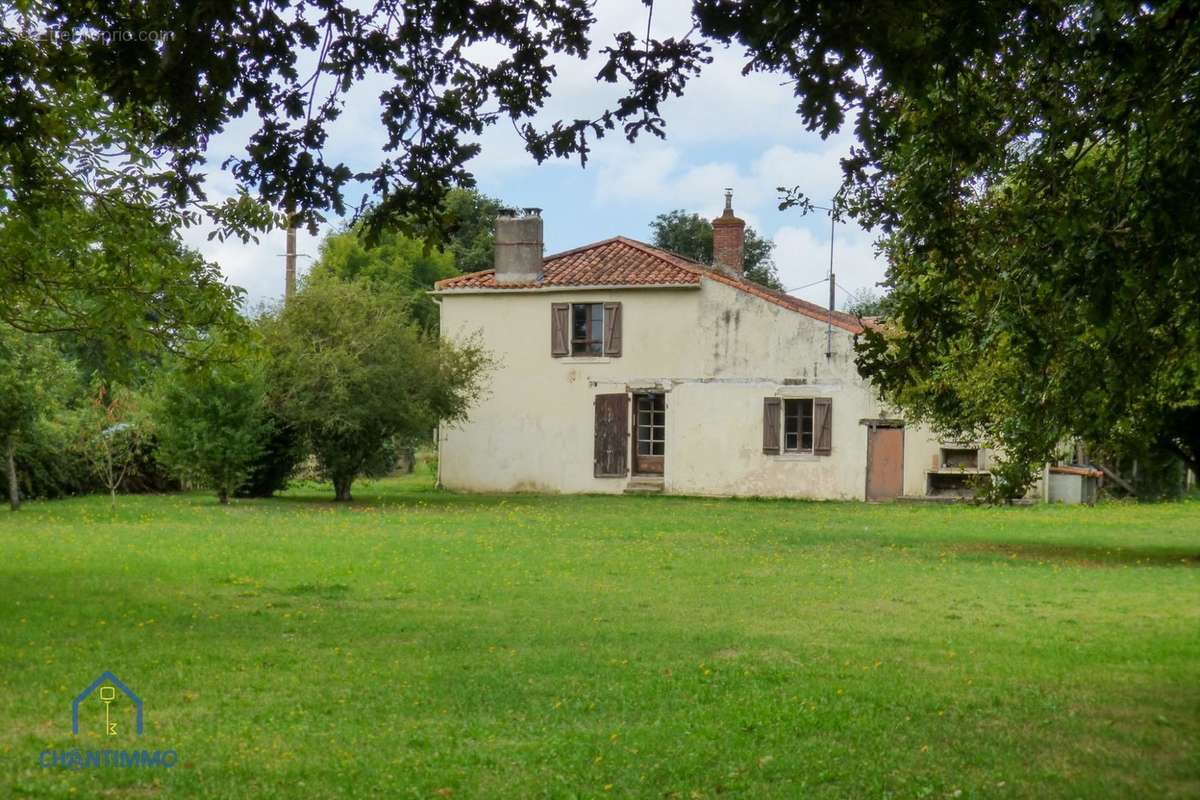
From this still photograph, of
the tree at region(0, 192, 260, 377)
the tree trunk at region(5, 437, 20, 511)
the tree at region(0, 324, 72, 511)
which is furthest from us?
the tree trunk at region(5, 437, 20, 511)

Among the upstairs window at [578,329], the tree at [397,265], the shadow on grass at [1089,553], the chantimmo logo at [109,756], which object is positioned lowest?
the chantimmo logo at [109,756]

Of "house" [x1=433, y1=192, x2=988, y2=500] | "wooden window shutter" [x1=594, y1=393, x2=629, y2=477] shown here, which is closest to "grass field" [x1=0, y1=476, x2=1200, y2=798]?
"house" [x1=433, y1=192, x2=988, y2=500]

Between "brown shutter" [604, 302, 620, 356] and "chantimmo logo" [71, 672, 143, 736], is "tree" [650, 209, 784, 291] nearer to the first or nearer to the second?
"brown shutter" [604, 302, 620, 356]

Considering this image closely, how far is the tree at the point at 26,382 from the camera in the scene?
75.2ft

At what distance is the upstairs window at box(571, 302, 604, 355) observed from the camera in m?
34.8

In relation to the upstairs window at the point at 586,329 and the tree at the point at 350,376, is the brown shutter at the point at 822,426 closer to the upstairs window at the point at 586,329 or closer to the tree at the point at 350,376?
the upstairs window at the point at 586,329

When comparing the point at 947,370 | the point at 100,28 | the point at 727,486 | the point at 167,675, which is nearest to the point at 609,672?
the point at 167,675

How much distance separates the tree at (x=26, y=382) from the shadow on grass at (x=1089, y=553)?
51.5ft

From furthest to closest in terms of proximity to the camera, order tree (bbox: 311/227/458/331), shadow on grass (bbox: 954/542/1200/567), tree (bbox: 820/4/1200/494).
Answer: tree (bbox: 311/227/458/331)
shadow on grass (bbox: 954/542/1200/567)
tree (bbox: 820/4/1200/494)

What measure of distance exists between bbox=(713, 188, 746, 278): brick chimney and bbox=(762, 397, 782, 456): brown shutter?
211 inches

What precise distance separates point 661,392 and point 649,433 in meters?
1.32

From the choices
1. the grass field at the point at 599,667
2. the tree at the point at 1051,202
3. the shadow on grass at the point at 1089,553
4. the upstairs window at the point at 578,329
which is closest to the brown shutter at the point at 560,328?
the upstairs window at the point at 578,329

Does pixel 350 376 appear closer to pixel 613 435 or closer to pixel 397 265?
pixel 613 435

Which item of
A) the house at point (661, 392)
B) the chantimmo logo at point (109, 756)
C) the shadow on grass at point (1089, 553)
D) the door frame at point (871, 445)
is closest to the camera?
the chantimmo logo at point (109, 756)
